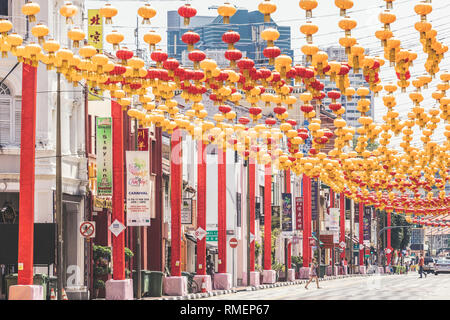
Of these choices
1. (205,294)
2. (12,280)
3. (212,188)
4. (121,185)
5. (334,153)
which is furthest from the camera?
(212,188)

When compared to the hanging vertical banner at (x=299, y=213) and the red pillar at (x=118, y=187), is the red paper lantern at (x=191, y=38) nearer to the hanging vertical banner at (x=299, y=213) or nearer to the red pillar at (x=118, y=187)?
the red pillar at (x=118, y=187)

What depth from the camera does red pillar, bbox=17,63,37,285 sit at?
28.2m

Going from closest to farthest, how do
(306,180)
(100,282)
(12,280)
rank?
(12,280) < (100,282) < (306,180)

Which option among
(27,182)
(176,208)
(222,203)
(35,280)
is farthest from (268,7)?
(222,203)

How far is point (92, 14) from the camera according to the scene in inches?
1497

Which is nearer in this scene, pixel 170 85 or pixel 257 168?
pixel 170 85

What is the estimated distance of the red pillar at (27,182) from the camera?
1109 inches

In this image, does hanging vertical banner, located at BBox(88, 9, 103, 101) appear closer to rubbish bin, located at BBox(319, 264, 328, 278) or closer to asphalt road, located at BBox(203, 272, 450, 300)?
asphalt road, located at BBox(203, 272, 450, 300)

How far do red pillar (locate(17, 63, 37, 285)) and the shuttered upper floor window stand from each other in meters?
7.22

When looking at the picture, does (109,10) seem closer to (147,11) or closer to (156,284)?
(147,11)

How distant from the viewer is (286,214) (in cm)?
6475

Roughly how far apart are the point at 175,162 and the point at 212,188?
14264 millimetres
